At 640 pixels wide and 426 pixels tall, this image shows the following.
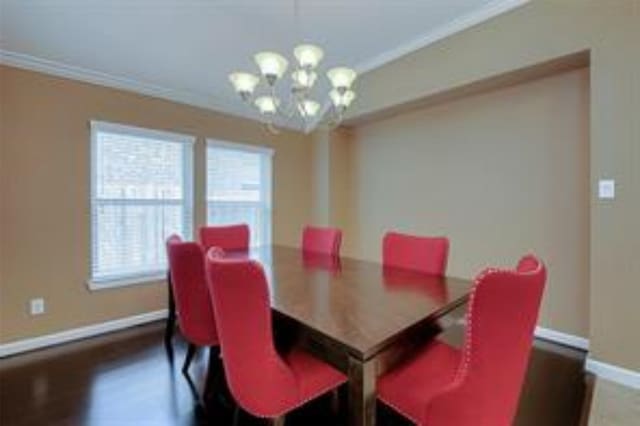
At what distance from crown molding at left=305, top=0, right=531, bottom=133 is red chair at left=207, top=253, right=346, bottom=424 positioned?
2.95m

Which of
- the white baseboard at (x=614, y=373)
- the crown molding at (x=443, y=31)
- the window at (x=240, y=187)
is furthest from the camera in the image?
the window at (x=240, y=187)

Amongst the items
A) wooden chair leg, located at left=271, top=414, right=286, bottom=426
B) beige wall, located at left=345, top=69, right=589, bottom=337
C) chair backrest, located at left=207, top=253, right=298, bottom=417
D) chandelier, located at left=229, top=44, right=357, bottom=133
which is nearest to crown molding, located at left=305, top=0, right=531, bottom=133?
beige wall, located at left=345, top=69, right=589, bottom=337

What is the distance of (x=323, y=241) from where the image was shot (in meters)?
3.12

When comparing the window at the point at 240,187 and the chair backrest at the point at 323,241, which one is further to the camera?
the window at the point at 240,187

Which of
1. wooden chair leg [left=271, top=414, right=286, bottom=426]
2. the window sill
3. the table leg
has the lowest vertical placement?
wooden chair leg [left=271, top=414, right=286, bottom=426]

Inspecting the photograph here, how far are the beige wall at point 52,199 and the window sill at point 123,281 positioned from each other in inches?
2.1

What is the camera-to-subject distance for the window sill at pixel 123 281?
133 inches

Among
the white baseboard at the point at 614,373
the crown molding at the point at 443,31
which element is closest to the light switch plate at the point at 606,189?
the white baseboard at the point at 614,373

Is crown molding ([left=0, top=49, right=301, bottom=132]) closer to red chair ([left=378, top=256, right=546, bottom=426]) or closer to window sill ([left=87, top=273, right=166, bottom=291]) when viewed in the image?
window sill ([left=87, top=273, right=166, bottom=291])

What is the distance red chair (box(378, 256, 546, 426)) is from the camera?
3.46 ft

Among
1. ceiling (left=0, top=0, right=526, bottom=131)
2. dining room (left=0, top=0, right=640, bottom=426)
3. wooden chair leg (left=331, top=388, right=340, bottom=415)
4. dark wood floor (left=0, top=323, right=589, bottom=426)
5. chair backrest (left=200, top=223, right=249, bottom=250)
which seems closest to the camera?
dining room (left=0, top=0, right=640, bottom=426)

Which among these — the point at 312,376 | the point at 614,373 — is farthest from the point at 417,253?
the point at 614,373

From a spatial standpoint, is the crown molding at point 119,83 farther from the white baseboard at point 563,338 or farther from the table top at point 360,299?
the white baseboard at point 563,338

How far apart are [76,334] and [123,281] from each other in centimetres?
58
